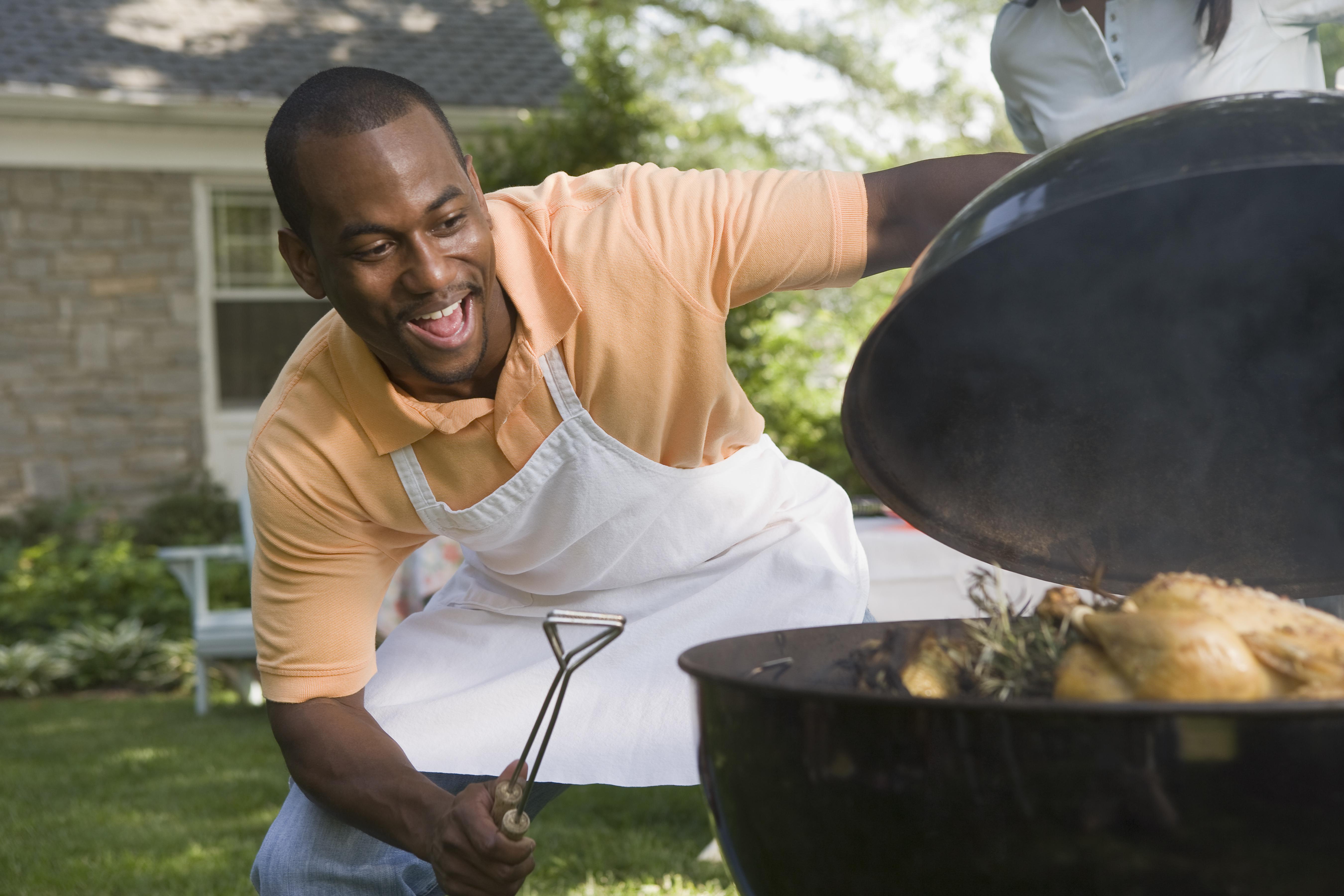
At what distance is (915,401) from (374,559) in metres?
1.03

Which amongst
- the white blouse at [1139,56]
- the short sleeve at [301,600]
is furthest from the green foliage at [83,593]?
the white blouse at [1139,56]

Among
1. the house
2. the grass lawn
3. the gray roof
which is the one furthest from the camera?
the gray roof

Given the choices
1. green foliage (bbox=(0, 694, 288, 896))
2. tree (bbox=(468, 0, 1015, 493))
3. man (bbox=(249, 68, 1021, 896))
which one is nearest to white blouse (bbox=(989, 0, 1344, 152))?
man (bbox=(249, 68, 1021, 896))

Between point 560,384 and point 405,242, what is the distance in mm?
330

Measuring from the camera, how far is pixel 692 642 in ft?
6.61

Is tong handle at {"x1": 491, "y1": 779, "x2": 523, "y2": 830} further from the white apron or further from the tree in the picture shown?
the tree

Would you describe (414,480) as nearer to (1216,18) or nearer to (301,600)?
(301,600)

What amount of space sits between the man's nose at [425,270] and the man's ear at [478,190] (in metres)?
0.14

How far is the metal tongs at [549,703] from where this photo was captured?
4.09 feet

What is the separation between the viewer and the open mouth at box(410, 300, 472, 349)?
1.76m

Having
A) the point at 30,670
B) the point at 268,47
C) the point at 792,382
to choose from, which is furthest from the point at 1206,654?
the point at 268,47

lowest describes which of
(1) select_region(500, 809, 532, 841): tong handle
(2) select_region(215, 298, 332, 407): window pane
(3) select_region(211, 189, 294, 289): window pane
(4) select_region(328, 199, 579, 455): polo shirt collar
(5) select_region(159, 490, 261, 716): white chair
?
(5) select_region(159, 490, 261, 716): white chair

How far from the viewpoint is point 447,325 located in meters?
1.78

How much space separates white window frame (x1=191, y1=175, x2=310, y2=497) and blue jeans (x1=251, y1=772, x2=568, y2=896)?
251 inches
